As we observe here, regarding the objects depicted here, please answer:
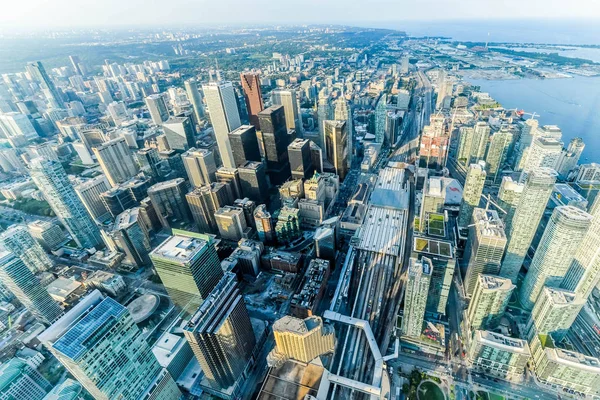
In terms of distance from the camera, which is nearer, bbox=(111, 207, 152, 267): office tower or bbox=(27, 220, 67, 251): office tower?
bbox=(111, 207, 152, 267): office tower

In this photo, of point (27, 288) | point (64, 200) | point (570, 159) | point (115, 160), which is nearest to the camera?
point (27, 288)

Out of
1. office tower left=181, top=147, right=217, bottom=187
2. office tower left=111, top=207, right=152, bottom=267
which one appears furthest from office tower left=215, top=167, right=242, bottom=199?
office tower left=111, top=207, right=152, bottom=267

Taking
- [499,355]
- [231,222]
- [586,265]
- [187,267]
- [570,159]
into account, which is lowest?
[499,355]

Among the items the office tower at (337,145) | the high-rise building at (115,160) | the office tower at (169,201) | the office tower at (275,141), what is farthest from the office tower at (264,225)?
the high-rise building at (115,160)

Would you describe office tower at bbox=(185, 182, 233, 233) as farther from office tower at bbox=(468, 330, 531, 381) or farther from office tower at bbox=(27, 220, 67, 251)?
office tower at bbox=(468, 330, 531, 381)

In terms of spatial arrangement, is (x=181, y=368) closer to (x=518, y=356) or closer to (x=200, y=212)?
(x=200, y=212)

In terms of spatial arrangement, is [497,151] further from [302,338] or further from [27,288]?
[27,288]

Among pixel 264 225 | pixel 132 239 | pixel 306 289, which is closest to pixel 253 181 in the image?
pixel 264 225
